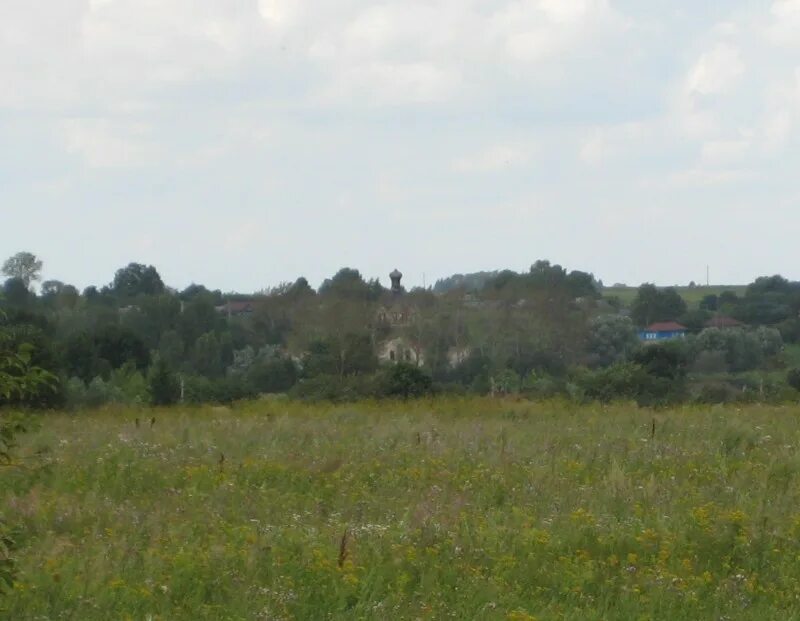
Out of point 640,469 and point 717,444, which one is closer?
point 640,469

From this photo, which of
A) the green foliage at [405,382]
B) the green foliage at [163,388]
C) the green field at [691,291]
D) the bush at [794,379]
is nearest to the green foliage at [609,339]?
the bush at [794,379]

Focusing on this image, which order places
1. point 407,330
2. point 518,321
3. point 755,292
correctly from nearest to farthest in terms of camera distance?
point 407,330 → point 518,321 → point 755,292

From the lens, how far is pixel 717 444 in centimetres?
1195

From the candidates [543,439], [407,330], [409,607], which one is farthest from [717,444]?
[407,330]

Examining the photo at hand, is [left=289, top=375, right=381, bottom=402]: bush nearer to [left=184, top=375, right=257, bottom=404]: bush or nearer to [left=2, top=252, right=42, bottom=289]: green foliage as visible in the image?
[left=184, top=375, right=257, bottom=404]: bush

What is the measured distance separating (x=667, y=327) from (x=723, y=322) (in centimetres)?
174

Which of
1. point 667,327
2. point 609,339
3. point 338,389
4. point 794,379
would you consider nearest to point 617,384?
point 338,389

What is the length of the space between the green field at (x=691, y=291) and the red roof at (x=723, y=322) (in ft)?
25.9

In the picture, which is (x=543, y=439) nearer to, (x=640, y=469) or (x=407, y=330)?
(x=640, y=469)

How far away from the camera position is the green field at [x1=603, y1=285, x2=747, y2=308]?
154 ft

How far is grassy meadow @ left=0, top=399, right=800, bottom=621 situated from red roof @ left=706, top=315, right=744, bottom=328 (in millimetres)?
22062

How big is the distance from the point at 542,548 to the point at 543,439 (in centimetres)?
485

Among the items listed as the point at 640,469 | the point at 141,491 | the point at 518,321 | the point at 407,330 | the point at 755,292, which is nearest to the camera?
the point at 141,491

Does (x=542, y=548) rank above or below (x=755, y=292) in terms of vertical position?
Result: below
